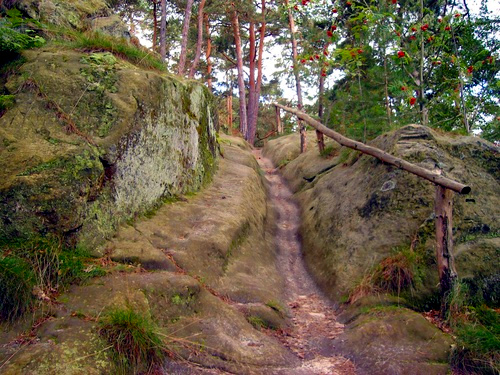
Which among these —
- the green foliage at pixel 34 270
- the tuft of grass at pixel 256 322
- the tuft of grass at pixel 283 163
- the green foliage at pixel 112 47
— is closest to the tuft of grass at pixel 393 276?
the tuft of grass at pixel 256 322

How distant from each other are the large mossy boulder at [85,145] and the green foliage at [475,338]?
560 cm

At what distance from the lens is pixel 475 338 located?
5.17m

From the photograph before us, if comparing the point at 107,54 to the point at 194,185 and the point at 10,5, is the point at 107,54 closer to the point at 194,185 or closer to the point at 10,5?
the point at 10,5

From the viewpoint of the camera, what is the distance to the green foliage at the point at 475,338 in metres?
4.95

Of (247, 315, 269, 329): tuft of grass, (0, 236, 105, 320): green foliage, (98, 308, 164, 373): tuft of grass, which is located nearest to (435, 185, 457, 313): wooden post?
(247, 315, 269, 329): tuft of grass

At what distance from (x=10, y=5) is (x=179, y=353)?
872 cm

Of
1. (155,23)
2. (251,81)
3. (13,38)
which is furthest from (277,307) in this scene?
(251,81)

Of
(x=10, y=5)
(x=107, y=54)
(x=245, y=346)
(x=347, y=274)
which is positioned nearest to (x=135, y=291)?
(x=245, y=346)

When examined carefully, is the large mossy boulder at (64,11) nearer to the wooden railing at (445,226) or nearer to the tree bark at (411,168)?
the tree bark at (411,168)

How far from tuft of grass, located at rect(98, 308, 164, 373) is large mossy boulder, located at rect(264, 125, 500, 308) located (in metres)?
4.24

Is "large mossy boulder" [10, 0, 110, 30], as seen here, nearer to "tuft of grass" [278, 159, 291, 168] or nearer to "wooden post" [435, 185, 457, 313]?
"wooden post" [435, 185, 457, 313]

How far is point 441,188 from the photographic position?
6.78 metres

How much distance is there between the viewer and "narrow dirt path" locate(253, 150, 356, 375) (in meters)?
5.76

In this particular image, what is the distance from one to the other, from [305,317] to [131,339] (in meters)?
3.80
